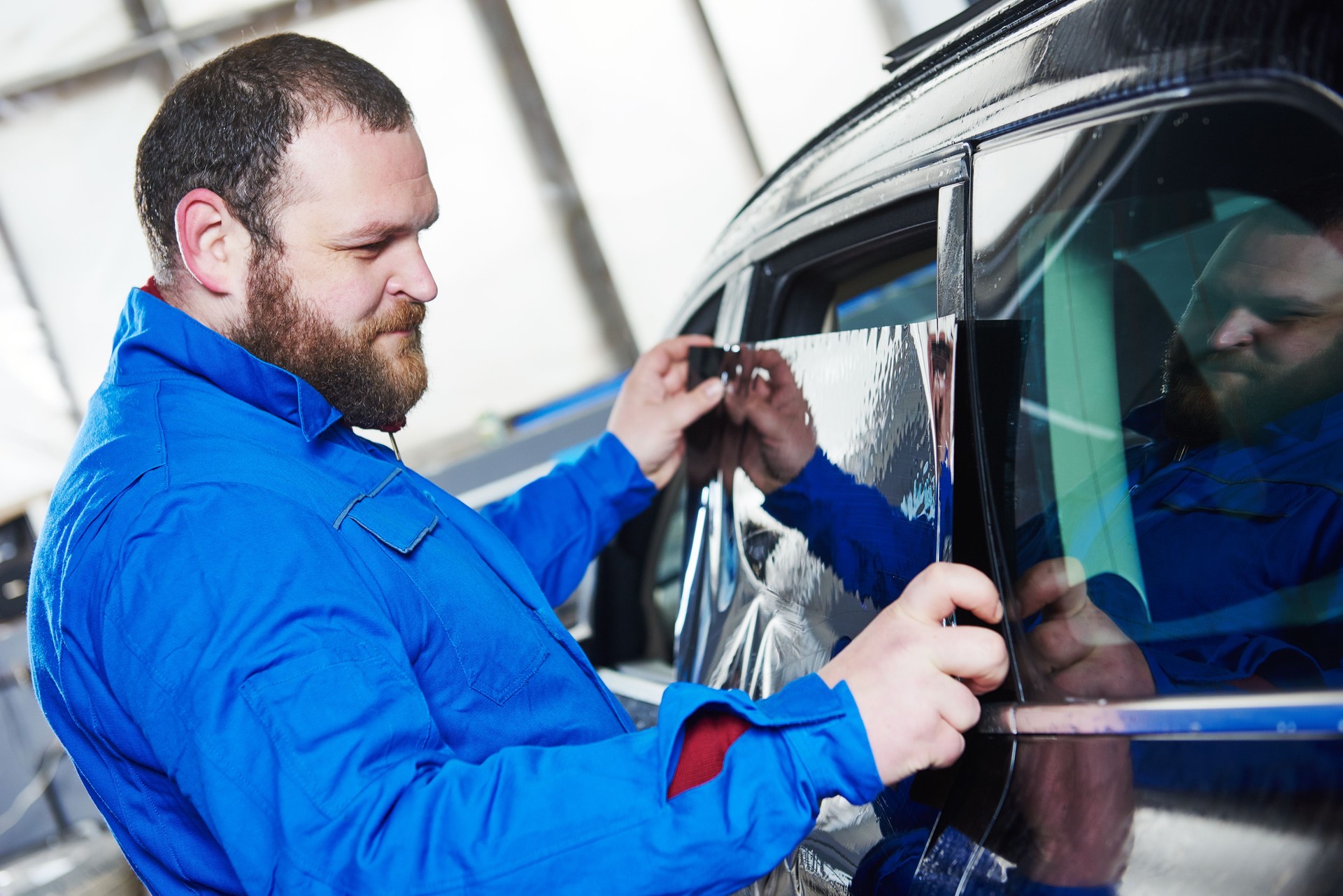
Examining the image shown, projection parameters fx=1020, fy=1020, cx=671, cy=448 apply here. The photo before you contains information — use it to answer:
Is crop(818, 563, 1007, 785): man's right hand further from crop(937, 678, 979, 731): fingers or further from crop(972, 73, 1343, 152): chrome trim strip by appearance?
crop(972, 73, 1343, 152): chrome trim strip

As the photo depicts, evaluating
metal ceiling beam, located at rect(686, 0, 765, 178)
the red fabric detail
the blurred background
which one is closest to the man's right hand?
the red fabric detail

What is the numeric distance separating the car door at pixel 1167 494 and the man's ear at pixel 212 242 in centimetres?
84

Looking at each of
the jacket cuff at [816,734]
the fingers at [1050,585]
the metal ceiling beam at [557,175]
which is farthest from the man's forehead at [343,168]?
the metal ceiling beam at [557,175]

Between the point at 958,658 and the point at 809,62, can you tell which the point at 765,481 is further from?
the point at 809,62

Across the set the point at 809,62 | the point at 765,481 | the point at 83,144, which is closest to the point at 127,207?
the point at 83,144

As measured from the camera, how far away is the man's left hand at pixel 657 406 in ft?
5.75

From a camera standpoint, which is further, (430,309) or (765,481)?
(430,309)

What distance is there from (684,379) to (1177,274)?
81 cm

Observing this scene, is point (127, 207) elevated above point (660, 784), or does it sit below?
above

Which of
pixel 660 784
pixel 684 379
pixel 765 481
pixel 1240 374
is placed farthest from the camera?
pixel 684 379

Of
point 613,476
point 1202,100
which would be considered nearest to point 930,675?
point 1202,100

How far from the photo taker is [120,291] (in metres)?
5.86

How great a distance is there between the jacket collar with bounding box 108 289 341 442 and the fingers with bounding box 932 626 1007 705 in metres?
0.72

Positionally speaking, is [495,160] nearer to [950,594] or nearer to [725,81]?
[725,81]
